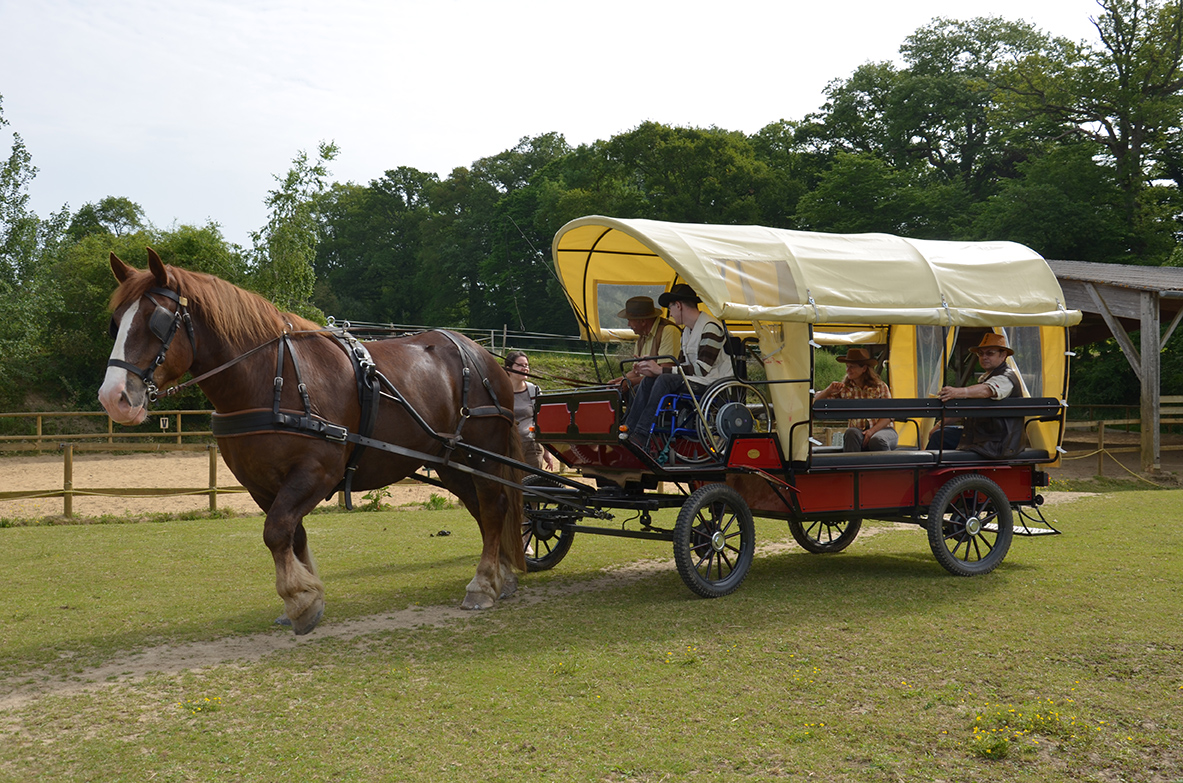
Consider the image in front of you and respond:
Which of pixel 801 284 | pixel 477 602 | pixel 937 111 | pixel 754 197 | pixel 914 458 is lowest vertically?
pixel 477 602

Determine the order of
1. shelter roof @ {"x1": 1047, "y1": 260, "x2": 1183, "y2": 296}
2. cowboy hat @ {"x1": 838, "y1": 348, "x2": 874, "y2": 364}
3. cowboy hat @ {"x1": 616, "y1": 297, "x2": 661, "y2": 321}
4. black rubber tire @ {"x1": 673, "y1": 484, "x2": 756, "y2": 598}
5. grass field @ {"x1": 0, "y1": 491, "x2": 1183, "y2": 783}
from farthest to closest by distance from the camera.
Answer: shelter roof @ {"x1": 1047, "y1": 260, "x2": 1183, "y2": 296}
cowboy hat @ {"x1": 838, "y1": 348, "x2": 874, "y2": 364}
cowboy hat @ {"x1": 616, "y1": 297, "x2": 661, "y2": 321}
black rubber tire @ {"x1": 673, "y1": 484, "x2": 756, "y2": 598}
grass field @ {"x1": 0, "y1": 491, "x2": 1183, "y2": 783}

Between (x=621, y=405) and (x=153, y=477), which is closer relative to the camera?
(x=621, y=405)

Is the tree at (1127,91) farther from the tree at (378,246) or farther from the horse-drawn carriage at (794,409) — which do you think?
the tree at (378,246)

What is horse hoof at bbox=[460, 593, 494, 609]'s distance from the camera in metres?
6.27

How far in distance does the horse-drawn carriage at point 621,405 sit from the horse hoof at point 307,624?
0.08ft

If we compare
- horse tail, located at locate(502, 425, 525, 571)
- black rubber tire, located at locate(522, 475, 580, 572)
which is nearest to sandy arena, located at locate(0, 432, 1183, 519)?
black rubber tire, located at locate(522, 475, 580, 572)

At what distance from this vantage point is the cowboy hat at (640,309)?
7.16m

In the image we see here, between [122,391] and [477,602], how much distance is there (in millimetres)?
2743

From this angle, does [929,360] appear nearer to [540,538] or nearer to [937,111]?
[540,538]

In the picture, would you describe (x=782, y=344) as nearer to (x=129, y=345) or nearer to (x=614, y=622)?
(x=614, y=622)

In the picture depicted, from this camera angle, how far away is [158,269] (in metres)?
4.95

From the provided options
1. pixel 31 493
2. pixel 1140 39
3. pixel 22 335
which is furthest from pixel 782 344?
pixel 1140 39

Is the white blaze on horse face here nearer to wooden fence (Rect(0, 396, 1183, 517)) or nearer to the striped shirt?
wooden fence (Rect(0, 396, 1183, 517))

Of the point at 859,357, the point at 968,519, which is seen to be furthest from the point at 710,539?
the point at 859,357
